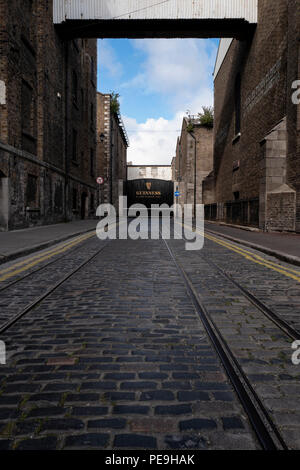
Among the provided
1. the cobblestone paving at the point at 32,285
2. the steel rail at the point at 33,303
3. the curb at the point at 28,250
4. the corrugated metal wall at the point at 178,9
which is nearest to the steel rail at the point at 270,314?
the steel rail at the point at 33,303

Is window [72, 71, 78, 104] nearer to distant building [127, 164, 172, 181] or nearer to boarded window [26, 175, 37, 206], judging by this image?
boarded window [26, 175, 37, 206]

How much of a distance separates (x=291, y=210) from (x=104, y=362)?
12550 millimetres

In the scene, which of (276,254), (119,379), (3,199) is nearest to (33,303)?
(119,379)

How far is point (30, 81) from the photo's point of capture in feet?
54.0

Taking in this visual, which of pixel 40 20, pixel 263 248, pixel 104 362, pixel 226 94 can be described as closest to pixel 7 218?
pixel 263 248

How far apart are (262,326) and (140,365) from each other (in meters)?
1.46

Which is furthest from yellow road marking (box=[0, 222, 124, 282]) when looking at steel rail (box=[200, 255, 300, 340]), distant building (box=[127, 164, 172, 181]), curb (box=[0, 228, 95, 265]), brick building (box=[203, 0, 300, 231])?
distant building (box=[127, 164, 172, 181])

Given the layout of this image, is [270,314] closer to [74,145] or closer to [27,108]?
[27,108]

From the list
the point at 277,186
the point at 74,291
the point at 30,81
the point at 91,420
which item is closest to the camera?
the point at 91,420

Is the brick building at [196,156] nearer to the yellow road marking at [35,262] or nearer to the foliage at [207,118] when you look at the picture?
the foliage at [207,118]

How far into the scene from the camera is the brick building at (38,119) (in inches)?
538

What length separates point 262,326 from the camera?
11.5ft

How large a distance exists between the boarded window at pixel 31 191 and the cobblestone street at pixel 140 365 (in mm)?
11223

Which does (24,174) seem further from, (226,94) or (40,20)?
(226,94)
